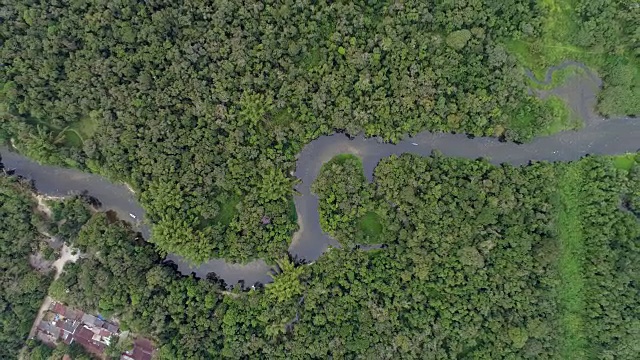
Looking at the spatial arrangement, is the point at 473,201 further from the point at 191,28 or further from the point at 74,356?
the point at 74,356

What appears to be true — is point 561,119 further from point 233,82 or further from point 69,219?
point 69,219

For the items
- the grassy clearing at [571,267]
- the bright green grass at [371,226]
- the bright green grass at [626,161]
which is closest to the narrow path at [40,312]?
the bright green grass at [371,226]

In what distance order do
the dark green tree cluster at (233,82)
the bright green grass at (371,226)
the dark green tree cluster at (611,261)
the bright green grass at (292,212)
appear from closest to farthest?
the dark green tree cluster at (611,261)
the dark green tree cluster at (233,82)
the bright green grass at (371,226)
the bright green grass at (292,212)

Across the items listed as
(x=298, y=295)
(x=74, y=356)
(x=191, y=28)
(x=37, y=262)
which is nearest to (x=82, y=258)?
(x=37, y=262)

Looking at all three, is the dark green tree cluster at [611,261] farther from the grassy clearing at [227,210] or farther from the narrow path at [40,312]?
the narrow path at [40,312]

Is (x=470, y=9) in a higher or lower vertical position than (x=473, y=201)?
higher

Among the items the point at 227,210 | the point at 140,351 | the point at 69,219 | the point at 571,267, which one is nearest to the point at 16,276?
the point at 69,219
